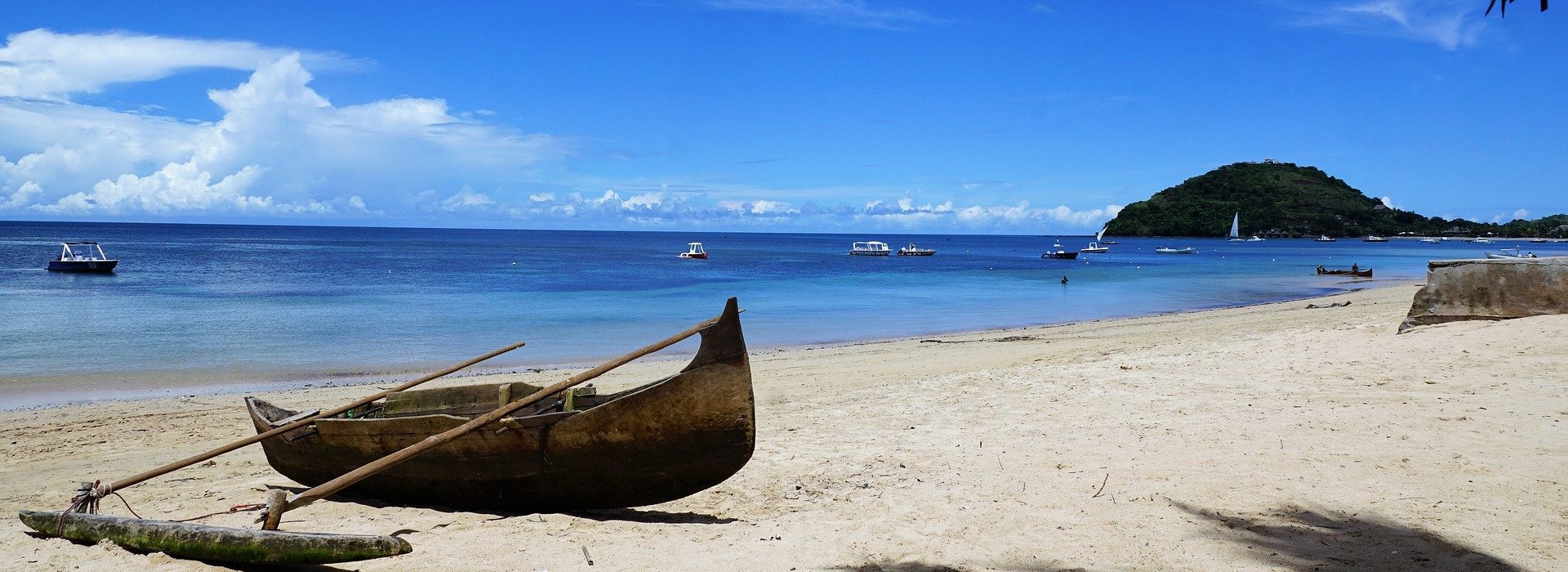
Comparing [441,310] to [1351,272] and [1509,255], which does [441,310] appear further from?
[1351,272]

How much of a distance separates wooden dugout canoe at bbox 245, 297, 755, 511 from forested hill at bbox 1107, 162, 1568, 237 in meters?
159

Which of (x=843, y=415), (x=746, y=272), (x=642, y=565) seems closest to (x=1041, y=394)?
(x=843, y=415)

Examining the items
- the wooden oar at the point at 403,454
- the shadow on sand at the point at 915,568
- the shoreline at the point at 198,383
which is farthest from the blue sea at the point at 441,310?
the shadow on sand at the point at 915,568

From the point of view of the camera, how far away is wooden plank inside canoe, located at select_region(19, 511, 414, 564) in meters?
4.18

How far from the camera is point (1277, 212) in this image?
485 feet

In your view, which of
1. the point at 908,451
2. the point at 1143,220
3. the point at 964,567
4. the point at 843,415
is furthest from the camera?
the point at 1143,220

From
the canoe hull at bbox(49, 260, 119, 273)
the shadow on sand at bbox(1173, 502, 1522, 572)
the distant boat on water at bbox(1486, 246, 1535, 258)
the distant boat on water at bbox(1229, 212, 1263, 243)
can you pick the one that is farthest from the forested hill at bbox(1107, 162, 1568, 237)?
the shadow on sand at bbox(1173, 502, 1522, 572)

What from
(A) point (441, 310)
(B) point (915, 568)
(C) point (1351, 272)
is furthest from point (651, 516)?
(C) point (1351, 272)

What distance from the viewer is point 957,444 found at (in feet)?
22.6

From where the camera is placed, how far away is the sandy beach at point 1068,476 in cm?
448

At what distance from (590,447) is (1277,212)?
16608 centimetres

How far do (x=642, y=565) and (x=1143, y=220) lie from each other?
174 meters

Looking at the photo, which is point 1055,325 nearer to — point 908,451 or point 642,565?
point 908,451

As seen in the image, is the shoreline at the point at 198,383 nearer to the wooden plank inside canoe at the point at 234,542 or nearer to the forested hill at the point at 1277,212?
the wooden plank inside canoe at the point at 234,542
